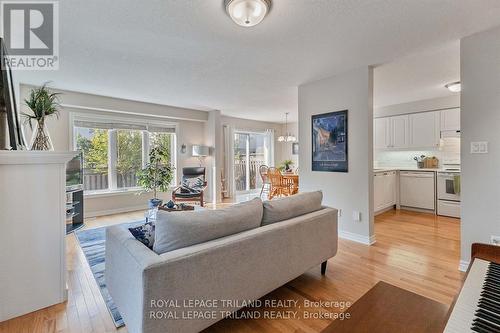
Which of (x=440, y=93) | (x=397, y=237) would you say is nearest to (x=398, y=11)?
(x=397, y=237)

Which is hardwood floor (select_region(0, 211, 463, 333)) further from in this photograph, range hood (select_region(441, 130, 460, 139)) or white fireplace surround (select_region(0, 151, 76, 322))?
range hood (select_region(441, 130, 460, 139))

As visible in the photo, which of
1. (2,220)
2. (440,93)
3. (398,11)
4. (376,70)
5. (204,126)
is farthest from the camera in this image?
(204,126)

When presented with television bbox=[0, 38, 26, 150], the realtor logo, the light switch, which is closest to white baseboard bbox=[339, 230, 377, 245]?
the light switch

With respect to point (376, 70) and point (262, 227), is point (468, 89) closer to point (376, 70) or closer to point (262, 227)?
point (376, 70)

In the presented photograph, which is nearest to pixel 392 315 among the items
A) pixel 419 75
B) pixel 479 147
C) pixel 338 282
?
pixel 338 282

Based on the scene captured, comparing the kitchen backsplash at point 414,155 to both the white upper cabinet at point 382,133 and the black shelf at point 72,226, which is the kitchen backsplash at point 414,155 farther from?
the black shelf at point 72,226

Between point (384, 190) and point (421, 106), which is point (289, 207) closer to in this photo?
point (384, 190)

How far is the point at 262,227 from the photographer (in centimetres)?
176

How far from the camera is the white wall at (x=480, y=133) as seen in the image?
2.23 metres

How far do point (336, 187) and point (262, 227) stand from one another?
208cm

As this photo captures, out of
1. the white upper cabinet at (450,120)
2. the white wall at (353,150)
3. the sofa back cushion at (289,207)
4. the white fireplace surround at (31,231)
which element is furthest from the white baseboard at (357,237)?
the white fireplace surround at (31,231)

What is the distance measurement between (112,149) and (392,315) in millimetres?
5223

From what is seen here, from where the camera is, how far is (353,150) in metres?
3.25

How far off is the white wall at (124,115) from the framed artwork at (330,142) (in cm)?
335
